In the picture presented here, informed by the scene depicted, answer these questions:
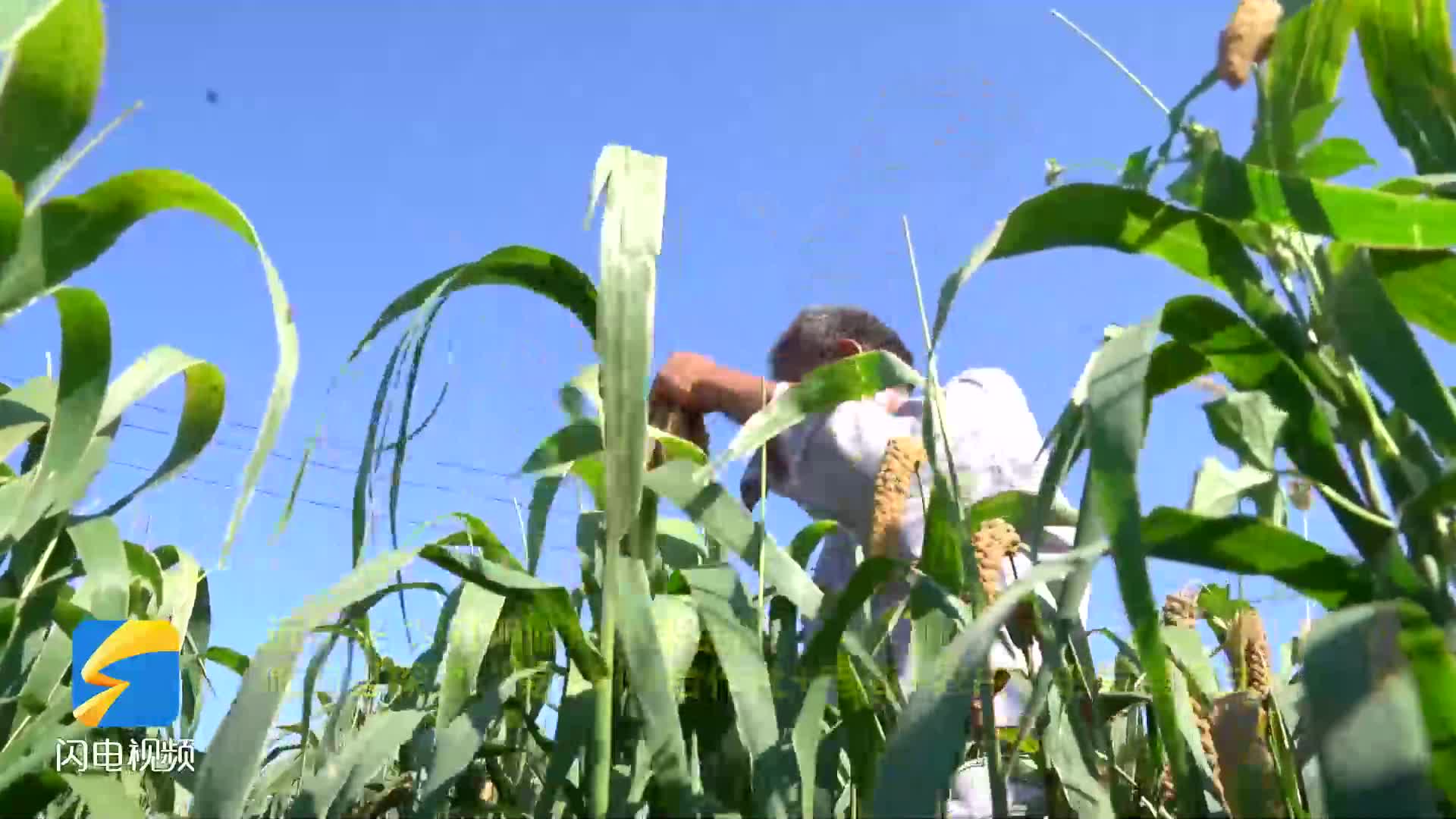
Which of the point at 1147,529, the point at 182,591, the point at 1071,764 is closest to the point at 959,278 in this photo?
the point at 1147,529

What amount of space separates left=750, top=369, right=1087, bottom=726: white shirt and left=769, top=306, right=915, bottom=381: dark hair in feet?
0.36

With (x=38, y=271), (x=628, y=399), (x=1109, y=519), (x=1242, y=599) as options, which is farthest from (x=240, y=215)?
(x=1242, y=599)

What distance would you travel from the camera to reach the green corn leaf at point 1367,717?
30 centimetres

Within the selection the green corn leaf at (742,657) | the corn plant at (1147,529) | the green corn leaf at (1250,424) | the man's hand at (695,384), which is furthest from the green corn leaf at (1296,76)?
the man's hand at (695,384)

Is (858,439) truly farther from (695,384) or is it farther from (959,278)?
(959,278)

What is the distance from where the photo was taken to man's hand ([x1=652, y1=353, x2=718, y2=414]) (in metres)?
0.87

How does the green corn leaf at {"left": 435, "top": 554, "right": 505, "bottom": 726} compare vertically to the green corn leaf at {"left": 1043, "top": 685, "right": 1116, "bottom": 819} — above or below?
above

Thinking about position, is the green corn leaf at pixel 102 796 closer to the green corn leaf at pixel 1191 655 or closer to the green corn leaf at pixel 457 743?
the green corn leaf at pixel 457 743

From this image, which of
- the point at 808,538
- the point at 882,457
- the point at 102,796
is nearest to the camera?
the point at 102,796

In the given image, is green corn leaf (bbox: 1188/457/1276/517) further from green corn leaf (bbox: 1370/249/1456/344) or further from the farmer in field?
the farmer in field

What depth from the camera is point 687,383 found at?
87 centimetres

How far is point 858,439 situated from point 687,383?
0.48 metres

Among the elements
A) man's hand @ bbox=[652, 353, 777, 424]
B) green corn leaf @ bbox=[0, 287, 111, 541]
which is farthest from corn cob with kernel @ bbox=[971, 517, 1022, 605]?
green corn leaf @ bbox=[0, 287, 111, 541]

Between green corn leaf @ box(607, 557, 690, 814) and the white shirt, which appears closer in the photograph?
green corn leaf @ box(607, 557, 690, 814)
